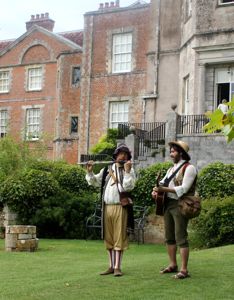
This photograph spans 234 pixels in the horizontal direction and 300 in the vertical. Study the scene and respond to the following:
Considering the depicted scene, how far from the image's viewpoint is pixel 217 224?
14.9 m

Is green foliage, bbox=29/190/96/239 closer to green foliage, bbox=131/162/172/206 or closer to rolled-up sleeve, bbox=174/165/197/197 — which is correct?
green foliage, bbox=131/162/172/206

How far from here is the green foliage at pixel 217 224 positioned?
14.8m

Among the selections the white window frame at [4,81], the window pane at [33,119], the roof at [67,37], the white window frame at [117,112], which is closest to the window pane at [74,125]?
the window pane at [33,119]

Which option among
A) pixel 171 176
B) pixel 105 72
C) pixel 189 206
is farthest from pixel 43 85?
pixel 189 206

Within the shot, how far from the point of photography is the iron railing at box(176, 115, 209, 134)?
21975mm

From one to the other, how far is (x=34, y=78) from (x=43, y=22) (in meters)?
5.17

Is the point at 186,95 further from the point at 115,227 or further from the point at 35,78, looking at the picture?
the point at 115,227

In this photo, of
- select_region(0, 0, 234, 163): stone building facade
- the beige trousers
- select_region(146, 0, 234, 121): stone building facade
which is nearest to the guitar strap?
the beige trousers

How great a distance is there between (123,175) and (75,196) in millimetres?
10779

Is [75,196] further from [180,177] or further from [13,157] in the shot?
[180,177]

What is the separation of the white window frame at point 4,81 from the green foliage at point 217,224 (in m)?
29.0

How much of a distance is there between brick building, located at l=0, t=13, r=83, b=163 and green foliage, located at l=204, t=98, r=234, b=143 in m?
31.7

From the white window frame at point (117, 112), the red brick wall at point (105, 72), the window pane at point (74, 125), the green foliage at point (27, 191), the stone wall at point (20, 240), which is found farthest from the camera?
the window pane at point (74, 125)

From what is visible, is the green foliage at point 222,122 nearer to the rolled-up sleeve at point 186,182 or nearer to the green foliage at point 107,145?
the rolled-up sleeve at point 186,182
